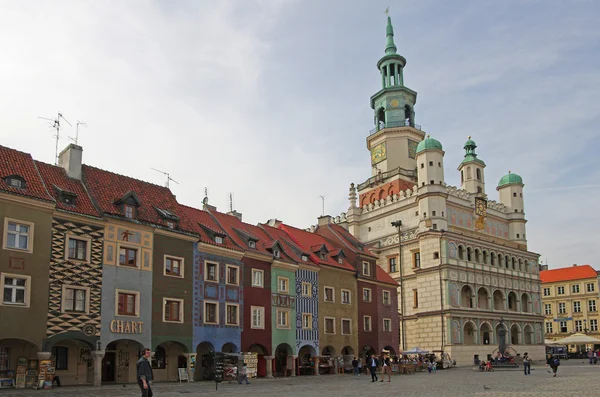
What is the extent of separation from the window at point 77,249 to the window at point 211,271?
828cm

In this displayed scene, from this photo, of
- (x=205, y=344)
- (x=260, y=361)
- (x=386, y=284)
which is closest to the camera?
(x=205, y=344)

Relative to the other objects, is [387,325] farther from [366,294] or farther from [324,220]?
[324,220]

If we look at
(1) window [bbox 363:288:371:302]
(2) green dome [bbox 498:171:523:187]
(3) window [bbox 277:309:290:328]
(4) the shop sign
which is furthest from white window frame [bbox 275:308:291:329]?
(2) green dome [bbox 498:171:523:187]

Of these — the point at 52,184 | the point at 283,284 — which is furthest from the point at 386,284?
the point at 52,184

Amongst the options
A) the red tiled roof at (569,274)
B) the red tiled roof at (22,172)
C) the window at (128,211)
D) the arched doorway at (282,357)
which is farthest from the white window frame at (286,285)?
the red tiled roof at (569,274)

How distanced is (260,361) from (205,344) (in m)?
5.48

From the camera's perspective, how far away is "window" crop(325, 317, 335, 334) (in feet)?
156

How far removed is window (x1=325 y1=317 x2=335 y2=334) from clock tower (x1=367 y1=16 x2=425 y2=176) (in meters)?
33.1

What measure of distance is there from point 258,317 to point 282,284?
11.5ft

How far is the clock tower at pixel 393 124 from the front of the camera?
79938 mm

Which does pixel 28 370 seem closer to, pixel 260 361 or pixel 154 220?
pixel 154 220

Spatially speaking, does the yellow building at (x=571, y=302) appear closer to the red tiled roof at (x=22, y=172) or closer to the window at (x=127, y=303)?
the window at (x=127, y=303)

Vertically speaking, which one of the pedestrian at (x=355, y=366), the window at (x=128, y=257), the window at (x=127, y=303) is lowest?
the pedestrian at (x=355, y=366)

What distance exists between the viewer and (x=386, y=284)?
177ft
